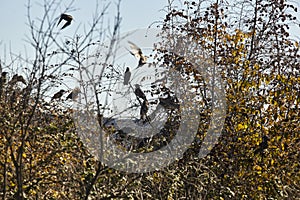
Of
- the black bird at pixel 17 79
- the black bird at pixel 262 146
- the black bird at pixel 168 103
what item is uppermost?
the black bird at pixel 168 103

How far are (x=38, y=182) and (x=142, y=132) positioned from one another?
92.2 inches

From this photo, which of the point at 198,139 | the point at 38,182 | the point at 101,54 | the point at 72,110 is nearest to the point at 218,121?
the point at 198,139

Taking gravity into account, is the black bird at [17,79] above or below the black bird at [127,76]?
below

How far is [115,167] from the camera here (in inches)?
216

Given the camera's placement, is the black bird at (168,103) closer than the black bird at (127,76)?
No

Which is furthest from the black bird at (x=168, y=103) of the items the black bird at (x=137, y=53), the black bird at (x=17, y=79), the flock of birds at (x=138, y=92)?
the black bird at (x=17, y=79)

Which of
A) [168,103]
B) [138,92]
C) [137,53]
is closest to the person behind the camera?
[137,53]

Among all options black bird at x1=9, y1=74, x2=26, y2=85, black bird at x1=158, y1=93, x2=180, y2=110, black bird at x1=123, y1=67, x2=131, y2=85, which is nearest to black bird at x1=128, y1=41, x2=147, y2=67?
black bird at x1=123, y1=67, x2=131, y2=85

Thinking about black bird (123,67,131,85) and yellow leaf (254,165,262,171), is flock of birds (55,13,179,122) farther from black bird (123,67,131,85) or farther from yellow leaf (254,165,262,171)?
yellow leaf (254,165,262,171)

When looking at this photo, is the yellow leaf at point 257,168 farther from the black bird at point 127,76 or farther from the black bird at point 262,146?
the black bird at point 127,76

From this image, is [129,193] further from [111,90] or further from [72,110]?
[72,110]

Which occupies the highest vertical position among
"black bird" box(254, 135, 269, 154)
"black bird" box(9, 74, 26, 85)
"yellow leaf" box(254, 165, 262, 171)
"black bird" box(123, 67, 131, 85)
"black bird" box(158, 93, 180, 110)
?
"black bird" box(123, 67, 131, 85)

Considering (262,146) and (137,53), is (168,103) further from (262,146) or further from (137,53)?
(137,53)

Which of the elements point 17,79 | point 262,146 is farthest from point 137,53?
point 262,146
